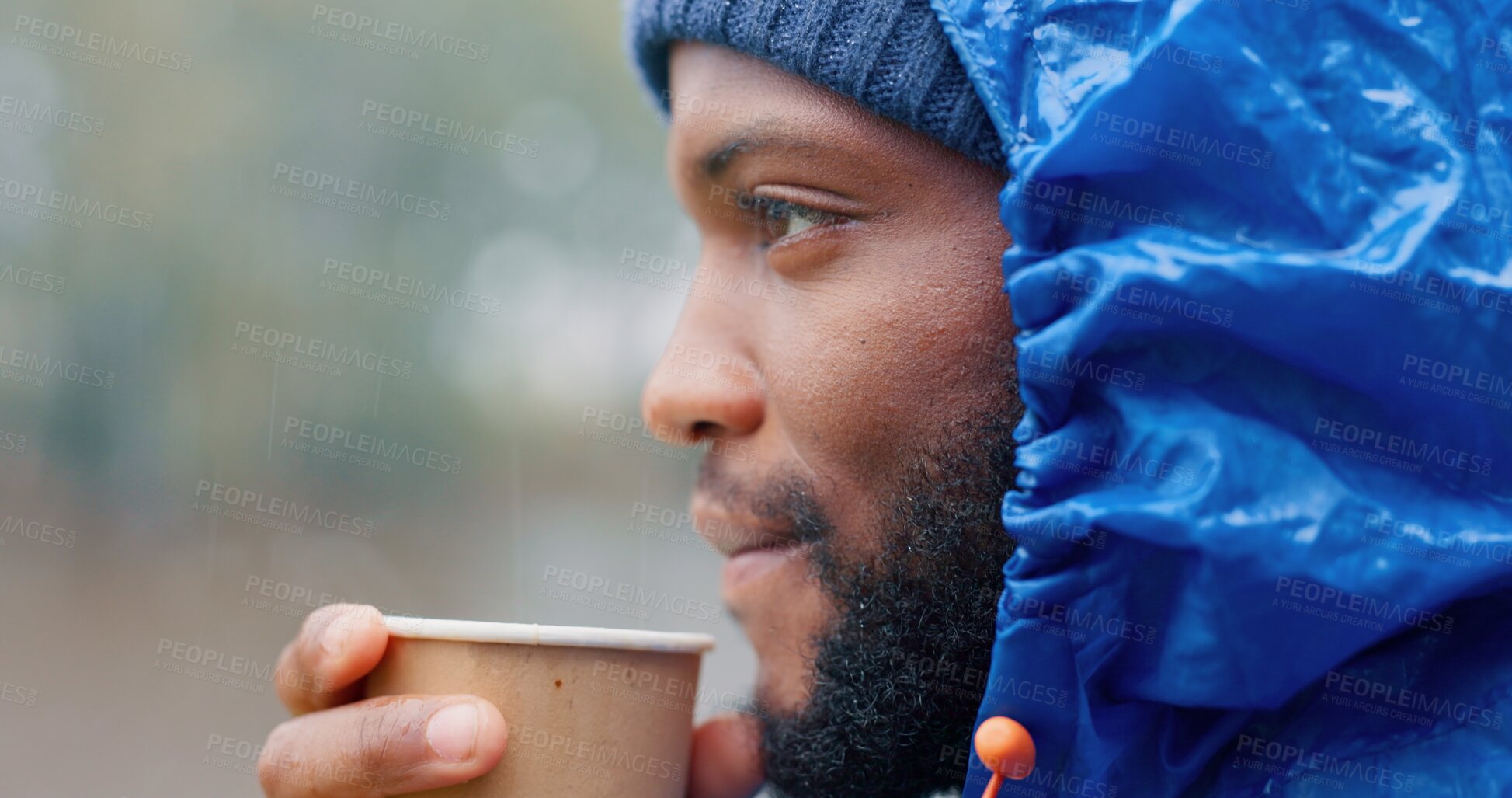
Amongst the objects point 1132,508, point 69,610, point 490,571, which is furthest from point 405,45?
point 1132,508

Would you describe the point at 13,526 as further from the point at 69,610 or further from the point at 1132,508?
the point at 1132,508

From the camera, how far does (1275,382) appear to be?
979 mm

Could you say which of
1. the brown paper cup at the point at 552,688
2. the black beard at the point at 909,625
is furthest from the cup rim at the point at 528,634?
the black beard at the point at 909,625

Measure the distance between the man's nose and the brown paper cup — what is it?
1.25ft

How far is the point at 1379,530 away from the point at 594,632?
0.72 metres
